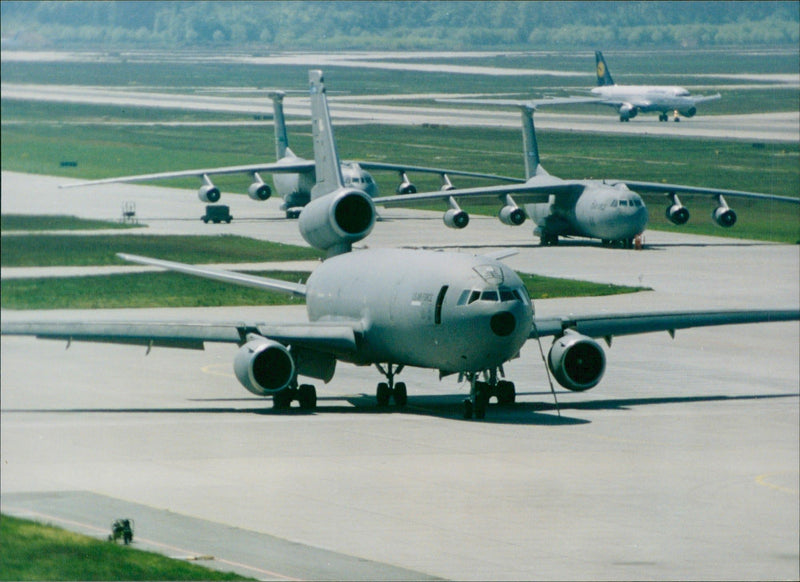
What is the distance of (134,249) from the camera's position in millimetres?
58875

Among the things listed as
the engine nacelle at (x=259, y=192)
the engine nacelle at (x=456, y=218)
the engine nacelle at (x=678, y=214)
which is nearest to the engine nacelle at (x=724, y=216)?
the engine nacelle at (x=678, y=214)

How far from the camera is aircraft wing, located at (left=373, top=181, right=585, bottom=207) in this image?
51.9 metres

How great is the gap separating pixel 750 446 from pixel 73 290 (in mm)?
27258

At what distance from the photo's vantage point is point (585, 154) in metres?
54.4

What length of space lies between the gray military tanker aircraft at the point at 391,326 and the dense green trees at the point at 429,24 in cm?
502

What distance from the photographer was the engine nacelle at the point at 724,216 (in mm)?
52250

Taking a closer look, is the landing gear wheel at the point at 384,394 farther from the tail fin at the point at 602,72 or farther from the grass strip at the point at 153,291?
the tail fin at the point at 602,72

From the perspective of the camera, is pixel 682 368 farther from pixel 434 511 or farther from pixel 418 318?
pixel 434 511

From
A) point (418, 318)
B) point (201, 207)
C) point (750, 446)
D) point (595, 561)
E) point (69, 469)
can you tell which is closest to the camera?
point (595, 561)

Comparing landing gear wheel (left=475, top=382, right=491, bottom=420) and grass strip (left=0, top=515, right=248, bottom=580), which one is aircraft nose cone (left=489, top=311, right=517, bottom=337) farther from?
grass strip (left=0, top=515, right=248, bottom=580)

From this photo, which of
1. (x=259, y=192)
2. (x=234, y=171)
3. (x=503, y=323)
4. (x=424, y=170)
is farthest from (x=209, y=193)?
(x=503, y=323)

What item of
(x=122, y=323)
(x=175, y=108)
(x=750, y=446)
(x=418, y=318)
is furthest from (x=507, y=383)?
(x=175, y=108)

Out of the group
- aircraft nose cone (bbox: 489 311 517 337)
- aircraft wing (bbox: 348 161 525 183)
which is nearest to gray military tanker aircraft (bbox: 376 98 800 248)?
aircraft wing (bbox: 348 161 525 183)

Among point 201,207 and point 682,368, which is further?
point 201,207
